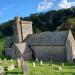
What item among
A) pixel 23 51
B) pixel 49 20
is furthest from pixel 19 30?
pixel 49 20

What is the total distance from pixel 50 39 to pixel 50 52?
300cm

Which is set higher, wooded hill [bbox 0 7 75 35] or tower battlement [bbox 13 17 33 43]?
wooded hill [bbox 0 7 75 35]

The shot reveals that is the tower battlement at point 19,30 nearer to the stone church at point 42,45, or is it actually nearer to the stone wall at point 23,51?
the stone church at point 42,45

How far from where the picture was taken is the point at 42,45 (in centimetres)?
6894

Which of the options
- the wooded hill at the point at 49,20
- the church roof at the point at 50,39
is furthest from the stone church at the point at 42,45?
the wooded hill at the point at 49,20

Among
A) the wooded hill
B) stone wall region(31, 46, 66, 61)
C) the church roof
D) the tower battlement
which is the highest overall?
the wooded hill

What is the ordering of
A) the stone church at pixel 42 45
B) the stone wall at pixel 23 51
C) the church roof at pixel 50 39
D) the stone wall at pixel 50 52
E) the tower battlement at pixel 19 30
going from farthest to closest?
1. the tower battlement at pixel 19 30
2. the stone wall at pixel 23 51
3. the church roof at pixel 50 39
4. the stone wall at pixel 50 52
5. the stone church at pixel 42 45

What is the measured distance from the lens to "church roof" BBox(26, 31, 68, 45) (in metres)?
65.8

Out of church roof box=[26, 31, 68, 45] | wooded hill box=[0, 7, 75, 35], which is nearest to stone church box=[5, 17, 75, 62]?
church roof box=[26, 31, 68, 45]

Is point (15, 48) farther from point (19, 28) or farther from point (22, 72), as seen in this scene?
point (22, 72)

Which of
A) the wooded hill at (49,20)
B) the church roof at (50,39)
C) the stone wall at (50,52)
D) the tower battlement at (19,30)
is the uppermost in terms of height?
the wooded hill at (49,20)

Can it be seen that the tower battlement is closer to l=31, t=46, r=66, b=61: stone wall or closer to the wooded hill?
l=31, t=46, r=66, b=61: stone wall

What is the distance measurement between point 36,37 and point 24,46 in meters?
3.69

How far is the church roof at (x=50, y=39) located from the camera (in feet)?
216
